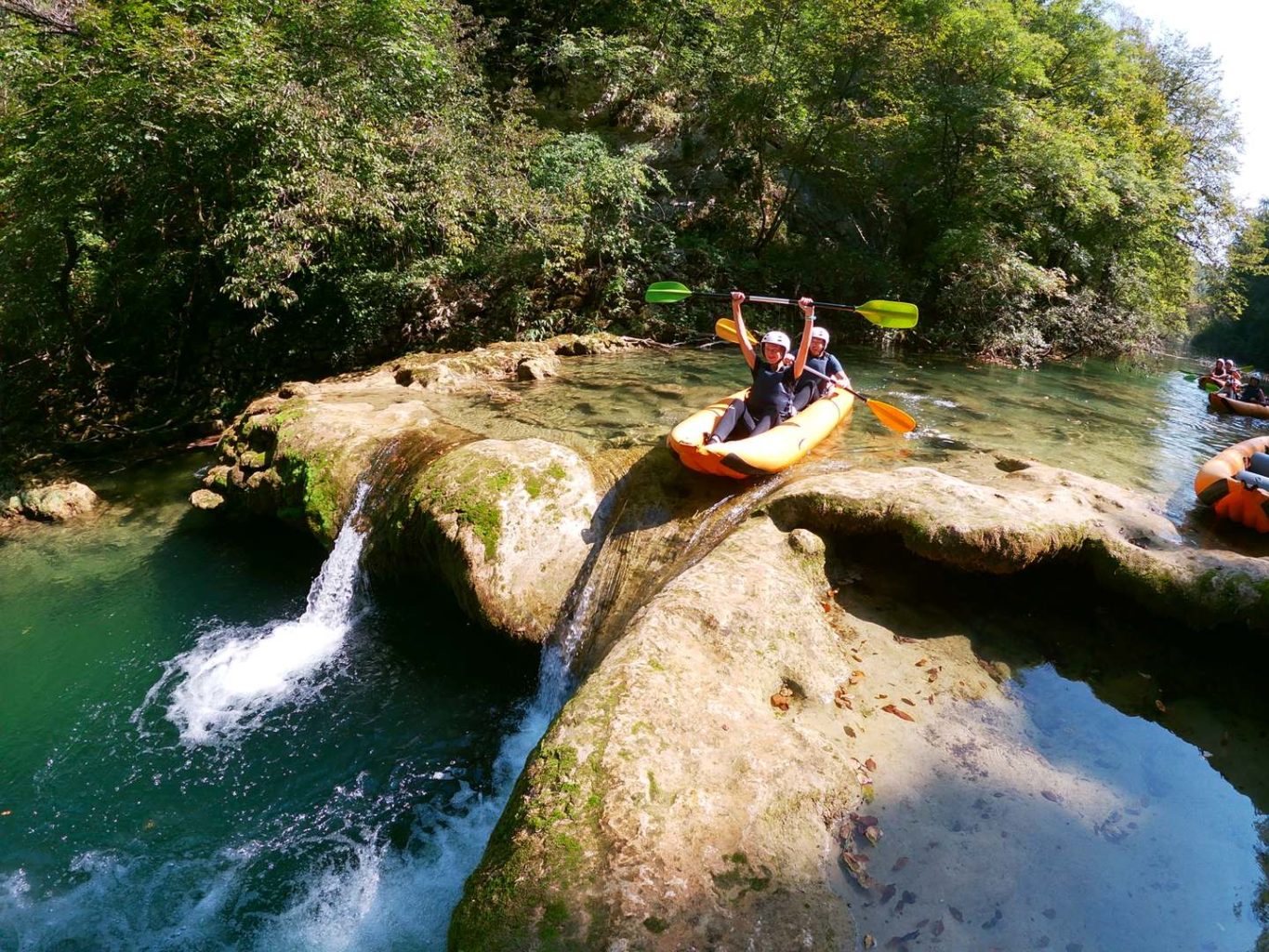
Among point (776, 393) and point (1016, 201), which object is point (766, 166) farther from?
point (776, 393)

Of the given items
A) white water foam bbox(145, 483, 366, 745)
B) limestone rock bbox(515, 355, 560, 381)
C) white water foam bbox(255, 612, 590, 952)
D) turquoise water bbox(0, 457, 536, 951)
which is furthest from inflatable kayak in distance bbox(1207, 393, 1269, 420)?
white water foam bbox(145, 483, 366, 745)

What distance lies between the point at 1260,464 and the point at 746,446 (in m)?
4.48

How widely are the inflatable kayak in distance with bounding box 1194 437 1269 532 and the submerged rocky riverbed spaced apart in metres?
0.41

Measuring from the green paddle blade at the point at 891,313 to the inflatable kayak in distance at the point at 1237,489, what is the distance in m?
2.81

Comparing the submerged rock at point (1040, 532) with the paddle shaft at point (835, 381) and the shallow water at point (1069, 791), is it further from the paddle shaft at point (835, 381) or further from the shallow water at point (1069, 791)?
the paddle shaft at point (835, 381)

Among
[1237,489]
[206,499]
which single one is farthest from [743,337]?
[206,499]

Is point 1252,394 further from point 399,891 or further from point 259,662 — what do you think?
point 259,662

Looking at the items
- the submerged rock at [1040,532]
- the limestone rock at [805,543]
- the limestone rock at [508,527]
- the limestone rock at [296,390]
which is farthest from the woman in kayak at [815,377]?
the limestone rock at [296,390]

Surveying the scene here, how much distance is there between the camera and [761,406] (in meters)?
5.78

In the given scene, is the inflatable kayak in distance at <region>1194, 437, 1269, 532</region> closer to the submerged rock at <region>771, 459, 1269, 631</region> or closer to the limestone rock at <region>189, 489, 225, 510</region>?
the submerged rock at <region>771, 459, 1269, 631</region>

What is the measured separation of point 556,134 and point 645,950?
13299 mm

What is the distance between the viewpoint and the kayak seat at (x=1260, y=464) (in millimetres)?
5434

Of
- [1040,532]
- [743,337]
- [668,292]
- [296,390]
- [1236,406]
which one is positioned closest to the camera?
[1040,532]

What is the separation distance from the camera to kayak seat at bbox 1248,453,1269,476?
5434 millimetres
